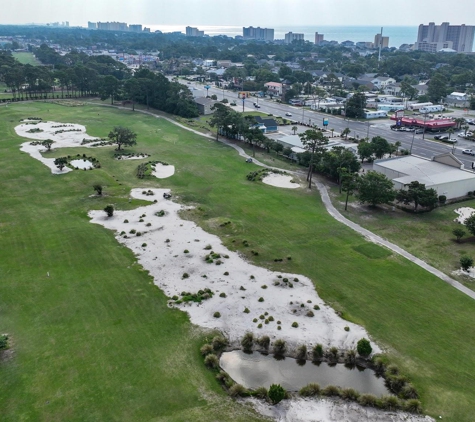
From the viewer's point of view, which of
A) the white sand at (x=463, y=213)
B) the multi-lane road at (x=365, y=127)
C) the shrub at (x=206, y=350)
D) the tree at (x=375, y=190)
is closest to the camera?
the shrub at (x=206, y=350)

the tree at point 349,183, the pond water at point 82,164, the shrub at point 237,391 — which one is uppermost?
the tree at point 349,183

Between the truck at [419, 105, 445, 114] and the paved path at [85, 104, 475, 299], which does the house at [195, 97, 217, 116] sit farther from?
the truck at [419, 105, 445, 114]

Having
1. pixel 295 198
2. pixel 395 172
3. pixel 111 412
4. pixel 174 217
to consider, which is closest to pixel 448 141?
Result: pixel 395 172

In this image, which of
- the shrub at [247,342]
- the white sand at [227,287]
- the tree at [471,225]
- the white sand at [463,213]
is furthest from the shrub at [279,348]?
the white sand at [463,213]

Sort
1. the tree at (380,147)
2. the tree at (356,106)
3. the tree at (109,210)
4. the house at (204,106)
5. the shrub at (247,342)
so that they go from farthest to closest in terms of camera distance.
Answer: the house at (204,106) < the tree at (356,106) < the tree at (380,147) < the tree at (109,210) < the shrub at (247,342)

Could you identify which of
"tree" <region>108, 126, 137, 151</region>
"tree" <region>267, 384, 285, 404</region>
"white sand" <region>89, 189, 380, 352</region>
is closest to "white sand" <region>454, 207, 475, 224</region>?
"white sand" <region>89, 189, 380, 352</region>

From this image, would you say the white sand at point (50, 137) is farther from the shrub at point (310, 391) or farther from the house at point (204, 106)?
the shrub at point (310, 391)

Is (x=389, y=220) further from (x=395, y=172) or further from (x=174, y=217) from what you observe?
(x=174, y=217)

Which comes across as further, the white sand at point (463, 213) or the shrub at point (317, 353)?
the white sand at point (463, 213)
